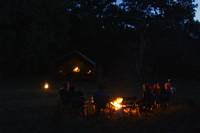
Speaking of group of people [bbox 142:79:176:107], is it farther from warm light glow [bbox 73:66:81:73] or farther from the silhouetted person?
warm light glow [bbox 73:66:81:73]

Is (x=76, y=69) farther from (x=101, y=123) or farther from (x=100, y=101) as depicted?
(x=101, y=123)

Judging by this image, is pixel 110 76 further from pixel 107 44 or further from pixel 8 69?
pixel 8 69

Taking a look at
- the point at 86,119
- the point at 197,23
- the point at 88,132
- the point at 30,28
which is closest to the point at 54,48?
the point at 30,28

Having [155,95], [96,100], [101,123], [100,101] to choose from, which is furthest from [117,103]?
[101,123]

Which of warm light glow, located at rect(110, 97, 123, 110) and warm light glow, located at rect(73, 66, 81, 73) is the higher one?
warm light glow, located at rect(73, 66, 81, 73)

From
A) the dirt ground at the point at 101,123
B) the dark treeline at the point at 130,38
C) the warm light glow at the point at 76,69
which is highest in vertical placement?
the dark treeline at the point at 130,38

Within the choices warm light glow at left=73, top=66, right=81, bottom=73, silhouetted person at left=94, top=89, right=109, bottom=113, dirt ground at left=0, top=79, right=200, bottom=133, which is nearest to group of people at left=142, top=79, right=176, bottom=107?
dirt ground at left=0, top=79, right=200, bottom=133

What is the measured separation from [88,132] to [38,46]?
2810cm

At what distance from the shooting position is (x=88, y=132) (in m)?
13.8

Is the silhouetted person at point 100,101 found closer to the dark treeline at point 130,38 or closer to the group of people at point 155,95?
the group of people at point 155,95

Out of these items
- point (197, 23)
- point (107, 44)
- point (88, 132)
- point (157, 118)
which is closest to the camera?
point (88, 132)


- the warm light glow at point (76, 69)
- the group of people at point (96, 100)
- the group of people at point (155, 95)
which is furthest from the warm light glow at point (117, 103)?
the warm light glow at point (76, 69)

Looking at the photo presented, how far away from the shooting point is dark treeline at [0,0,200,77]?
48969mm

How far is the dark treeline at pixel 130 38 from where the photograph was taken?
48969mm
